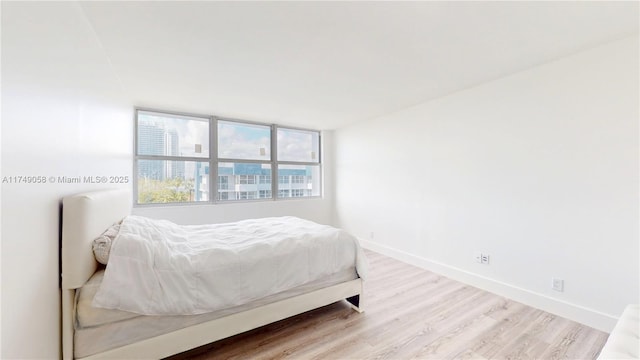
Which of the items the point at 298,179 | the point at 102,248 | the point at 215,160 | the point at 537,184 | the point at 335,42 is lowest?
the point at 102,248

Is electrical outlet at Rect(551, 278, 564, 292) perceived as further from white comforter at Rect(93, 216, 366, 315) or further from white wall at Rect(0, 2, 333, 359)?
white wall at Rect(0, 2, 333, 359)

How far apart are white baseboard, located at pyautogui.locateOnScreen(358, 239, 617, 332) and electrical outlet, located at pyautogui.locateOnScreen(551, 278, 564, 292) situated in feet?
0.33

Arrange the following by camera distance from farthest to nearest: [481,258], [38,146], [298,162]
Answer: [298,162] < [481,258] < [38,146]

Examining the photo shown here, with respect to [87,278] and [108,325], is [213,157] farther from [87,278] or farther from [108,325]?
[108,325]

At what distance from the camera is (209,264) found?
166cm

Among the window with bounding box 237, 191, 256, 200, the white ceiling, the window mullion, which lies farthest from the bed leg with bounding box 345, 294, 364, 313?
the window mullion

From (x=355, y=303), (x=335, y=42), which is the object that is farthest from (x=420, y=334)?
(x=335, y=42)

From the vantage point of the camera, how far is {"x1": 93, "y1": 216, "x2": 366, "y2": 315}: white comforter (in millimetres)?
1420

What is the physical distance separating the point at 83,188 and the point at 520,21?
10.4 ft

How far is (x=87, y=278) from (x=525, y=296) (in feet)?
11.5

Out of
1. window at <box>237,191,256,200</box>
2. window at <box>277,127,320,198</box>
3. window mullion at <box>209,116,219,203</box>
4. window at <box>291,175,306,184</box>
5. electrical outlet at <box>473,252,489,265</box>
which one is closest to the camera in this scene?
electrical outlet at <box>473,252,489,265</box>

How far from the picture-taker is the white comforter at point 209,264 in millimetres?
1420

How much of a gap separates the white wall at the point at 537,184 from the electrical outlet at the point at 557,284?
1.7 inches

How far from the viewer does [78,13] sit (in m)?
1.53
